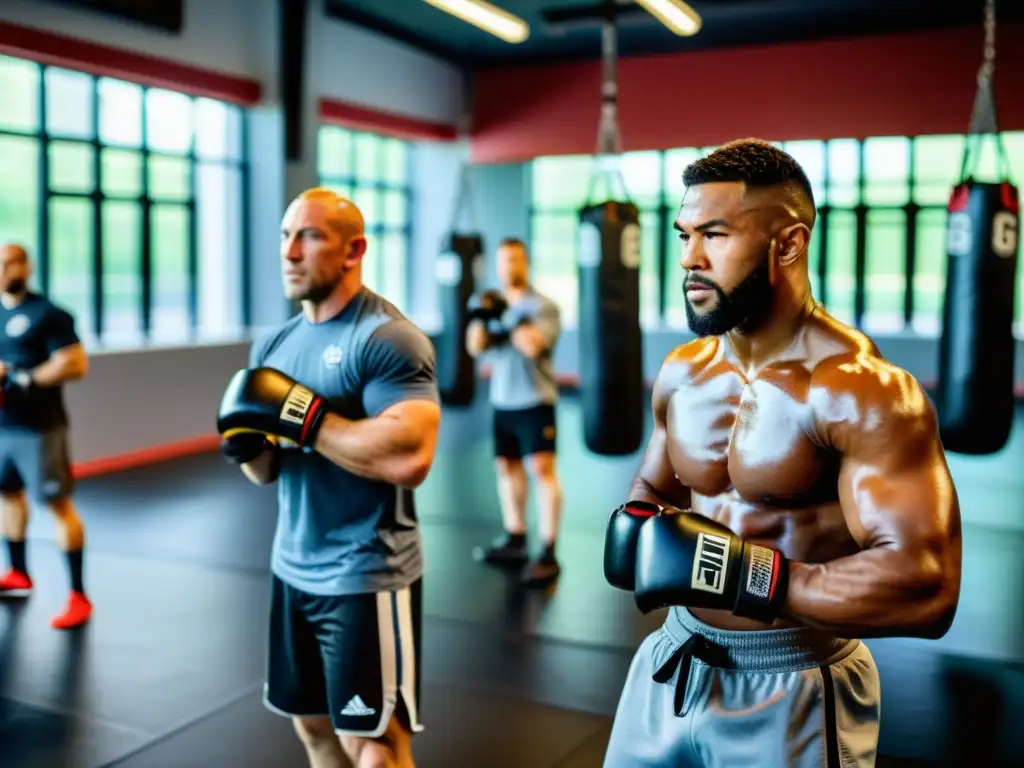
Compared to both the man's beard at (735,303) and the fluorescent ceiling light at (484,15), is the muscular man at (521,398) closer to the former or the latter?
the fluorescent ceiling light at (484,15)

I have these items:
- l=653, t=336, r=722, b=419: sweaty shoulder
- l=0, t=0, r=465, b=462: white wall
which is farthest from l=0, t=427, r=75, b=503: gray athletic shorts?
l=0, t=0, r=465, b=462: white wall

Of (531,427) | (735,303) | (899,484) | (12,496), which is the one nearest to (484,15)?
(531,427)

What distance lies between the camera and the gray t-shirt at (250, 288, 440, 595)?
2.23m

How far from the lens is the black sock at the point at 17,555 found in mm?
4258

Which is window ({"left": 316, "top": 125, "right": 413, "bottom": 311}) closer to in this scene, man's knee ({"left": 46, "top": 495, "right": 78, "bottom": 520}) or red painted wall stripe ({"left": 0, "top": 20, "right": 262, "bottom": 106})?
A: red painted wall stripe ({"left": 0, "top": 20, "right": 262, "bottom": 106})

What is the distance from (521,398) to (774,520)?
10.5 ft

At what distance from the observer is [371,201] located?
11.1m

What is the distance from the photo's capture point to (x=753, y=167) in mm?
1505

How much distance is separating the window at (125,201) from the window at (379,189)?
1.52 metres

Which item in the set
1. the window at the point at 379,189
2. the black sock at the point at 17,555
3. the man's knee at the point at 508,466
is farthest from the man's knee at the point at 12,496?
the window at the point at 379,189

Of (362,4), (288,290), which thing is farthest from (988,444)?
(362,4)

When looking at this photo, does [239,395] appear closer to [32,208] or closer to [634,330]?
[634,330]

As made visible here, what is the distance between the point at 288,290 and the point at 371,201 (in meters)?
8.96

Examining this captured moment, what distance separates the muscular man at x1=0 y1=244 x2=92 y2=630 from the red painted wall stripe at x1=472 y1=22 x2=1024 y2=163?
25.7 feet
